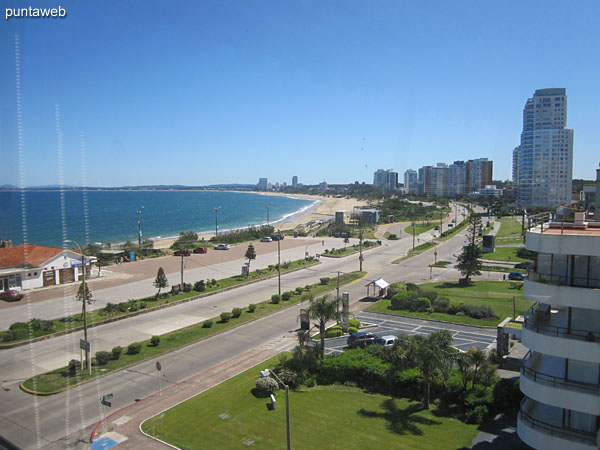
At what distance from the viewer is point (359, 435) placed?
13.0 meters

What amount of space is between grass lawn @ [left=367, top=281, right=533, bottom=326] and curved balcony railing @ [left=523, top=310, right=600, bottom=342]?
13.9 metres

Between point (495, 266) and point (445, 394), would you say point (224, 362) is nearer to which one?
point (445, 394)

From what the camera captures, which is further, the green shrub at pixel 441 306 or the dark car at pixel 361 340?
the green shrub at pixel 441 306

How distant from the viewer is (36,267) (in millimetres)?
33219

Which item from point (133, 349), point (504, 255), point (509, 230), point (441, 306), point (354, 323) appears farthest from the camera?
point (509, 230)

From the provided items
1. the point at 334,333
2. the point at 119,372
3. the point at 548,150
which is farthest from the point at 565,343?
the point at 548,150

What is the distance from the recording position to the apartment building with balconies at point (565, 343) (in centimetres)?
963

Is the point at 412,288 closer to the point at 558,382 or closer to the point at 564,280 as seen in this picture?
the point at 558,382

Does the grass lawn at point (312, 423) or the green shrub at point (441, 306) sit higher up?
the green shrub at point (441, 306)

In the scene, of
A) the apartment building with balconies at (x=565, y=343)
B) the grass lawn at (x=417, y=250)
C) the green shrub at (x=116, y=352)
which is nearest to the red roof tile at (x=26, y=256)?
the green shrub at (x=116, y=352)

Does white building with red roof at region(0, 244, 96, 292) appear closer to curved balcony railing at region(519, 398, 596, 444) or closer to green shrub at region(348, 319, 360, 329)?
green shrub at region(348, 319, 360, 329)

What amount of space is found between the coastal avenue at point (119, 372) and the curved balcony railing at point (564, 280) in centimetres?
1320

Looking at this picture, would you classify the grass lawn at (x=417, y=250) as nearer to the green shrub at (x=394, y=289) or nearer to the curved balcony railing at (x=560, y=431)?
the green shrub at (x=394, y=289)

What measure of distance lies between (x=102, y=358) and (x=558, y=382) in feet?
57.1
